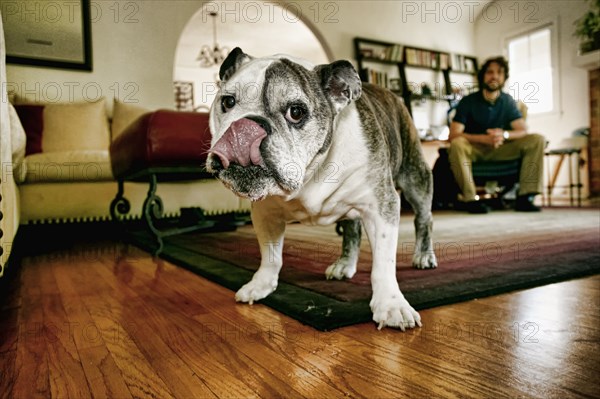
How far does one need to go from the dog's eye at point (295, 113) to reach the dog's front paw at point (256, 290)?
0.56m

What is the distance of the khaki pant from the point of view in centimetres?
420

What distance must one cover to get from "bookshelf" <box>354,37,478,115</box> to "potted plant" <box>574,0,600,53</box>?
181cm

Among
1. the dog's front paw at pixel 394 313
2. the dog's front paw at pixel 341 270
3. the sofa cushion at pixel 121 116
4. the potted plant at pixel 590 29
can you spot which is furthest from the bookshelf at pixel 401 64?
the dog's front paw at pixel 394 313

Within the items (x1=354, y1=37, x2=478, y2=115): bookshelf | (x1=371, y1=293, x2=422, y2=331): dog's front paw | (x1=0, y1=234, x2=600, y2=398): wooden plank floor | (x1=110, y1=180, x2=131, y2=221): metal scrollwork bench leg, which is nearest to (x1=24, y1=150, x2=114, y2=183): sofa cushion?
(x1=110, y1=180, x2=131, y2=221): metal scrollwork bench leg

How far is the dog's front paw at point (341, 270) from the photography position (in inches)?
60.0

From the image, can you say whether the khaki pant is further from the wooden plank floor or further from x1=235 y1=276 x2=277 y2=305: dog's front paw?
x1=235 y1=276 x2=277 y2=305: dog's front paw

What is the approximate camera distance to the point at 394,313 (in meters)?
1.03

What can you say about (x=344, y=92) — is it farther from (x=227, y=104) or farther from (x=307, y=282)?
(x=307, y=282)

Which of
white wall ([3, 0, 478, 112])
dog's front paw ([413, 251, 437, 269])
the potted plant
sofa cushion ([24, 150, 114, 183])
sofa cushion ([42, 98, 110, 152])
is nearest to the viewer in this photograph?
dog's front paw ([413, 251, 437, 269])

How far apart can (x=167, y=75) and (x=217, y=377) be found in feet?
15.7

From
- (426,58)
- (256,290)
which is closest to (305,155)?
(256,290)

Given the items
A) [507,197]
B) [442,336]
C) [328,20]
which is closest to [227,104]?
[442,336]

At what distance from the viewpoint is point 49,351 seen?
938mm

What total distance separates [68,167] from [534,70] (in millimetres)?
7011
